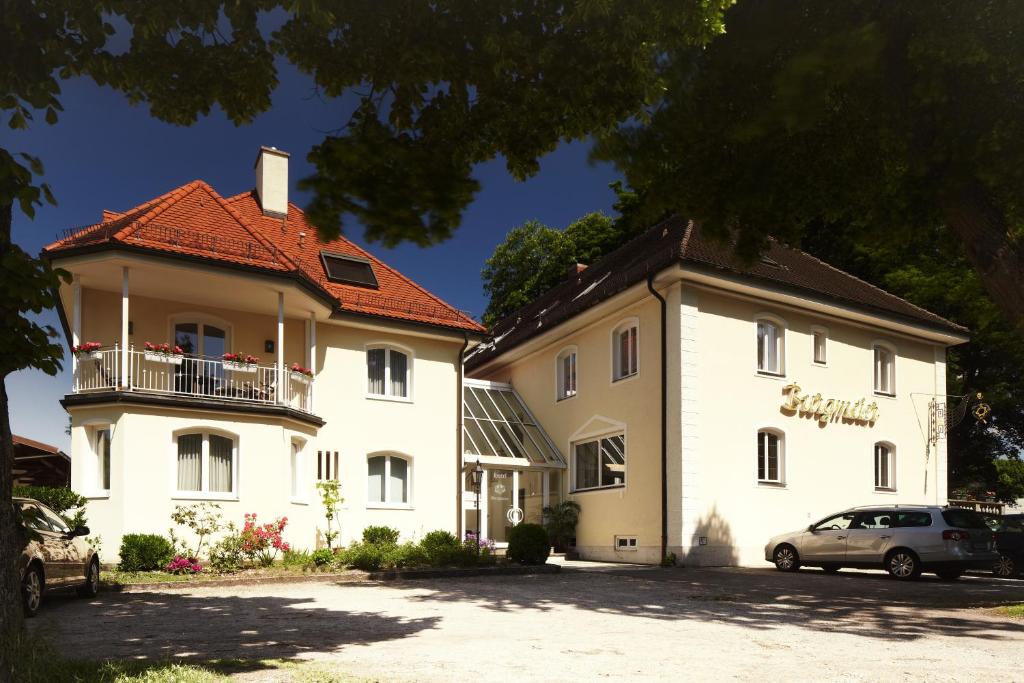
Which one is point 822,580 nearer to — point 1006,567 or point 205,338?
point 1006,567

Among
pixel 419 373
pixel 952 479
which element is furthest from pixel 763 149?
pixel 952 479

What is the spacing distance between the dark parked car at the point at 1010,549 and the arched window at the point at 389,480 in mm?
13980

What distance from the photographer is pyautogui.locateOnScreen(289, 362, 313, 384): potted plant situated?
21016 mm

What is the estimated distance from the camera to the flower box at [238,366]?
19719mm

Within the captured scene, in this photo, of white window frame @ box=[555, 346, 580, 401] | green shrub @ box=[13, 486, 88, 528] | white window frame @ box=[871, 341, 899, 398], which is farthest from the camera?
white window frame @ box=[555, 346, 580, 401]

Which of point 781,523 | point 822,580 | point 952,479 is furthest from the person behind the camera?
point 952,479

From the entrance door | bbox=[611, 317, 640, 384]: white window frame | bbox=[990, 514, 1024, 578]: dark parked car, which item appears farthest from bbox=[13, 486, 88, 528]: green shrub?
bbox=[990, 514, 1024, 578]: dark parked car

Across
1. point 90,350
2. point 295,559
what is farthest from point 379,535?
point 90,350

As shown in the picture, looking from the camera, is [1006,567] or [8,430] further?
[1006,567]

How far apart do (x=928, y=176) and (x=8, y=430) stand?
1100cm

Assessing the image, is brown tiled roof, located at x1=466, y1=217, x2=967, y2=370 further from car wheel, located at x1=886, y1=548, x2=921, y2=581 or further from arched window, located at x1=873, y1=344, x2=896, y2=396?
car wheel, located at x1=886, y1=548, x2=921, y2=581

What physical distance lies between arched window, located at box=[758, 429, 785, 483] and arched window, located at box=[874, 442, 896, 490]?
3812 millimetres

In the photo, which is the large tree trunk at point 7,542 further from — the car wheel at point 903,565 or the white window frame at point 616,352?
the white window frame at point 616,352

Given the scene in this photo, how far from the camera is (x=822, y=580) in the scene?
17.7m
